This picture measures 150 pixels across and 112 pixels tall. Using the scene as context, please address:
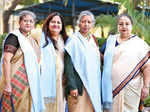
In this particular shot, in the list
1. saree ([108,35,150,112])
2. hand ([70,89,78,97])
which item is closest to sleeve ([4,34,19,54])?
hand ([70,89,78,97])

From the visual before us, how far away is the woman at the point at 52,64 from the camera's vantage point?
3.90 metres

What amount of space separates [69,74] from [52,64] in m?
0.28

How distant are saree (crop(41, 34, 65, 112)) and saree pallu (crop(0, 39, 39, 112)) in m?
0.27

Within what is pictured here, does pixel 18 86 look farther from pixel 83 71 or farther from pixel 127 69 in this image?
pixel 127 69

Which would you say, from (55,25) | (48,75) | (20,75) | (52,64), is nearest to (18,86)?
(20,75)

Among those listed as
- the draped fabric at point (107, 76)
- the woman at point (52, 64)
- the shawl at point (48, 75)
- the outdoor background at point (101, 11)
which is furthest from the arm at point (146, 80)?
the outdoor background at point (101, 11)

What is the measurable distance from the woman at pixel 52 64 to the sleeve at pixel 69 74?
0.30 ft

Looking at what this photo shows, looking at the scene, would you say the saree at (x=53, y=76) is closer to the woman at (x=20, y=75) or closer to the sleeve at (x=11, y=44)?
the woman at (x=20, y=75)

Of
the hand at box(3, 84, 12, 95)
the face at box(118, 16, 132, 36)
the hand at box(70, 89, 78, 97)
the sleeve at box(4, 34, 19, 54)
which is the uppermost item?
the face at box(118, 16, 132, 36)

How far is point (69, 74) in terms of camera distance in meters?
3.88

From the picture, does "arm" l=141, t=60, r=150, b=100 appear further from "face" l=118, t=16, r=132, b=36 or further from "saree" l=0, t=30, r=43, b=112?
"saree" l=0, t=30, r=43, b=112

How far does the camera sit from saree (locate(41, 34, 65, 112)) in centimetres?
390

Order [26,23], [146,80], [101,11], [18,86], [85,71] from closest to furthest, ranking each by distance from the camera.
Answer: [18,86]
[26,23]
[85,71]
[146,80]
[101,11]

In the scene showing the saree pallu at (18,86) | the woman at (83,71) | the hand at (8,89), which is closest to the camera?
the hand at (8,89)
